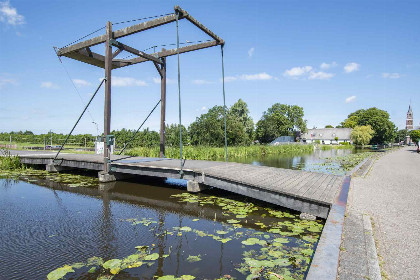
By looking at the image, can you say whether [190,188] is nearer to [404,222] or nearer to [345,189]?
[345,189]

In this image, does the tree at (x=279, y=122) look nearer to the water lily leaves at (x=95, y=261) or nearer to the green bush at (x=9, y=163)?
the green bush at (x=9, y=163)

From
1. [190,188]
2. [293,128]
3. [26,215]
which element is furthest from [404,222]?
[293,128]

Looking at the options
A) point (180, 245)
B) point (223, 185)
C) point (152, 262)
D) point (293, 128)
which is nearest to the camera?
point (152, 262)

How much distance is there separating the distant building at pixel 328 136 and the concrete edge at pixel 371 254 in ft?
269

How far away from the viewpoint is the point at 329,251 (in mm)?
2936

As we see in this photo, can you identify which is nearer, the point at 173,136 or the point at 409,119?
the point at 173,136

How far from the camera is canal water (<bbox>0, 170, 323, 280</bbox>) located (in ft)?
10.9

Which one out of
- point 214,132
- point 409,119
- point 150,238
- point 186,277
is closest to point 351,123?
point 214,132

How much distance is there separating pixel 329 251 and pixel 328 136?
9195cm

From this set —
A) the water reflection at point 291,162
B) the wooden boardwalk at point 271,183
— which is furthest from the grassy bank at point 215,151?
the wooden boardwalk at point 271,183

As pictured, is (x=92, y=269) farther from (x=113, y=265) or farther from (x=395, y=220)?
(x=395, y=220)

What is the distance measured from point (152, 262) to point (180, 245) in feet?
2.25

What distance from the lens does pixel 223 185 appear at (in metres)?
7.22

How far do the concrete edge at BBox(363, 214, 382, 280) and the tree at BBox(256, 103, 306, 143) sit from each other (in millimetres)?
61975
